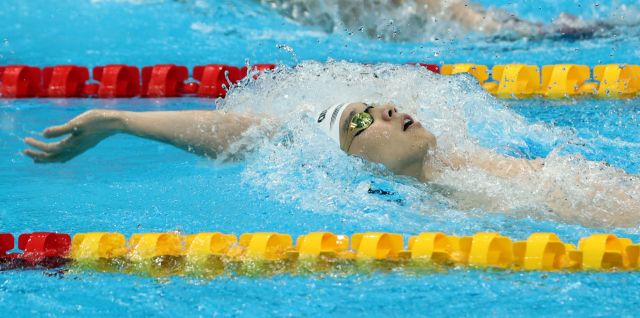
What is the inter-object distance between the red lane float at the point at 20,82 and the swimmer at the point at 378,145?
3373mm

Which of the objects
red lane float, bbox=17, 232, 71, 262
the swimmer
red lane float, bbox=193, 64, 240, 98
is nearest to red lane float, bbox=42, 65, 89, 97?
red lane float, bbox=193, 64, 240, 98

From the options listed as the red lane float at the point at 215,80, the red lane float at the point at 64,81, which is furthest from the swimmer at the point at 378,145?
the red lane float at the point at 64,81

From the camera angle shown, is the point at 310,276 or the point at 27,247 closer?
the point at 310,276

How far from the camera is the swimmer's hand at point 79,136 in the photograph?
6.80 feet

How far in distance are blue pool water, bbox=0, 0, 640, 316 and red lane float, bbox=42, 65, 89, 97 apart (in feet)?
0.58

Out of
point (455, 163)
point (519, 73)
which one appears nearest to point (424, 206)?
point (455, 163)

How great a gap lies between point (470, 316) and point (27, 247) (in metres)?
1.37

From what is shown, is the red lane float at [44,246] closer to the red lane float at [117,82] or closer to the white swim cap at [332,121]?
the white swim cap at [332,121]

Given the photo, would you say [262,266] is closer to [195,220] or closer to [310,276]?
[310,276]

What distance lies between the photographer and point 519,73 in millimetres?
4938

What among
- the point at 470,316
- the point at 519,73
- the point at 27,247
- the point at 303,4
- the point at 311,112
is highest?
the point at 303,4

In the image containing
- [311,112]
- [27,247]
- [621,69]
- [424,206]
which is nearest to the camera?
[27,247]

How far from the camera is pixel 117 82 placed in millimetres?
5242

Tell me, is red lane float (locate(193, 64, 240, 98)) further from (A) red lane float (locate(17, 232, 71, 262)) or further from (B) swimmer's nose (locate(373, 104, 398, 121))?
(A) red lane float (locate(17, 232, 71, 262))
